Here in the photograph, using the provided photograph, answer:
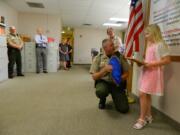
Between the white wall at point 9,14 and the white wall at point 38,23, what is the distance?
1.34ft

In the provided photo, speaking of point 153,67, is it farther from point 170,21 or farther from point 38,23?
point 38,23

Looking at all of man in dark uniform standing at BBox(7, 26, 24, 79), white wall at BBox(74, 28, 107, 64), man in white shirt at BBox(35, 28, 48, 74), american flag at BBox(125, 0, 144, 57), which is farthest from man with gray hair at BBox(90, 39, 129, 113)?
white wall at BBox(74, 28, 107, 64)

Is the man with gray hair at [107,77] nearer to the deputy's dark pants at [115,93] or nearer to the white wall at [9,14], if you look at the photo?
the deputy's dark pants at [115,93]

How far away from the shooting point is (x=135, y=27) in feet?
10.2

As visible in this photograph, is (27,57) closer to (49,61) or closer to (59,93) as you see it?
(49,61)

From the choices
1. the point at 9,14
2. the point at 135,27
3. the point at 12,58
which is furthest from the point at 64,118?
the point at 9,14

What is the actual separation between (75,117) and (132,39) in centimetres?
155

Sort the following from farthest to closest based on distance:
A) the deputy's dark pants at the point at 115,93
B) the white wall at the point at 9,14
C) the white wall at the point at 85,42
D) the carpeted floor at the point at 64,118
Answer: the white wall at the point at 85,42
the white wall at the point at 9,14
the deputy's dark pants at the point at 115,93
the carpeted floor at the point at 64,118

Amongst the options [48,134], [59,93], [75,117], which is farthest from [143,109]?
[59,93]

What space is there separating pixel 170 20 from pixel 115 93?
1286 mm

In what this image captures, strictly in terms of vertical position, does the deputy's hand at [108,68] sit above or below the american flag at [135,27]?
below

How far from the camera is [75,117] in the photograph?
2.63 meters

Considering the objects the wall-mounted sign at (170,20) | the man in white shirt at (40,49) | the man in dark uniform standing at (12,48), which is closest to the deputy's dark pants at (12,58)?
the man in dark uniform standing at (12,48)

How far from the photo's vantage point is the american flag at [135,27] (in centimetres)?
307
